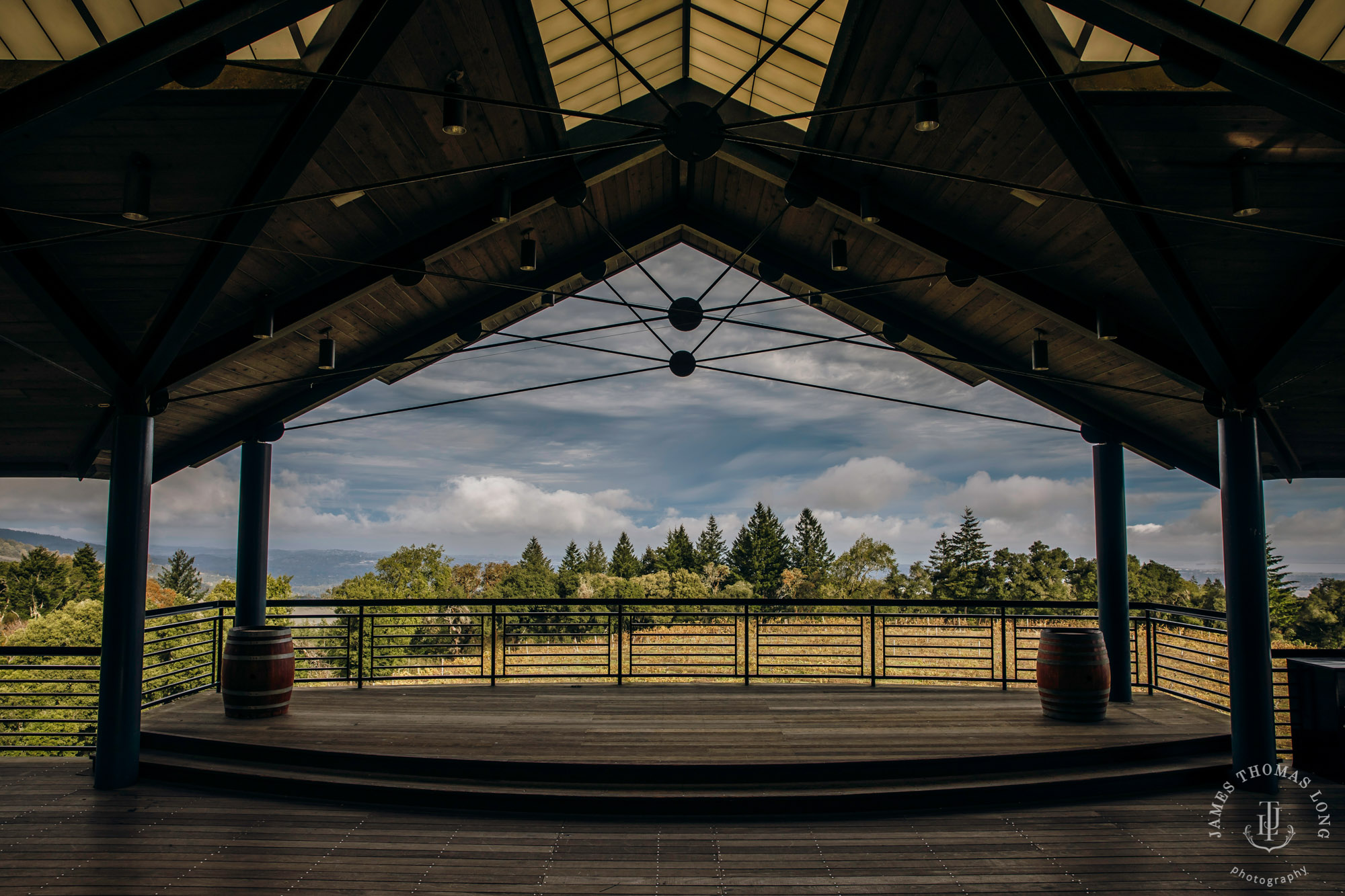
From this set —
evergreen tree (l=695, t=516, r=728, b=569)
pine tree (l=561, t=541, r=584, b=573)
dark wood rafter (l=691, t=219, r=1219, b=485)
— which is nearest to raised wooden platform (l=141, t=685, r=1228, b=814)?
dark wood rafter (l=691, t=219, r=1219, b=485)

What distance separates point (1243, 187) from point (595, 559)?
209 ft

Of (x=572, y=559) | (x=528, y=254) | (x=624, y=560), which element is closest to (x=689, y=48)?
(x=528, y=254)

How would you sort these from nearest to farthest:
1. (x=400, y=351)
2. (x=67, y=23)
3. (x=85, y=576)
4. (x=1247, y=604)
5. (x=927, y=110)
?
(x=67, y=23)
(x=927, y=110)
(x=1247, y=604)
(x=400, y=351)
(x=85, y=576)

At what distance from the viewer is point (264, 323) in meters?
5.35

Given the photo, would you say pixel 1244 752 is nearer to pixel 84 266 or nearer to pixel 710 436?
pixel 84 266

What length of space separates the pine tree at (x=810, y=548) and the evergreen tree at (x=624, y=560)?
12691mm

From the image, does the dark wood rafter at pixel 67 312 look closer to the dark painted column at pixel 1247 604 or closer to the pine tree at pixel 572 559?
the dark painted column at pixel 1247 604

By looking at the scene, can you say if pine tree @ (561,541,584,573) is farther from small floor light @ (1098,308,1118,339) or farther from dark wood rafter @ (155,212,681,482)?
small floor light @ (1098,308,1118,339)

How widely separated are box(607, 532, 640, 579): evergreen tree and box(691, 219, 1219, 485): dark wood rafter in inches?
2094

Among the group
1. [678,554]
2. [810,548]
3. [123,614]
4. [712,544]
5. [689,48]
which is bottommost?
[678,554]

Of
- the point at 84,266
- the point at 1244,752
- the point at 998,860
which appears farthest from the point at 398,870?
the point at 1244,752

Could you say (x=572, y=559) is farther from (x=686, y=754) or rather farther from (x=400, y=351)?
(x=686, y=754)

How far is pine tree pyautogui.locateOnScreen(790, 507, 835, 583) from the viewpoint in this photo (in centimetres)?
5853

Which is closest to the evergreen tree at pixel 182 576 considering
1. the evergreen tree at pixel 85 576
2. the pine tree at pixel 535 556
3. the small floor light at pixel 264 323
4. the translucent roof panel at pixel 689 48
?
the evergreen tree at pixel 85 576
